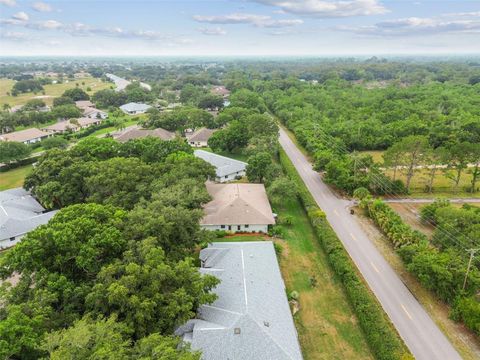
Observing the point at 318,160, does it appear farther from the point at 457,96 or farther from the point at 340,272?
the point at 457,96

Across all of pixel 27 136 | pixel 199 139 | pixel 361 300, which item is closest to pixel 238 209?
pixel 361 300

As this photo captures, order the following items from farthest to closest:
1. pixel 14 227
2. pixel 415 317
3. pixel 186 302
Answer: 1. pixel 14 227
2. pixel 415 317
3. pixel 186 302

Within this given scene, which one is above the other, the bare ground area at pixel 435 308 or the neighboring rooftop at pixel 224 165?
the neighboring rooftop at pixel 224 165

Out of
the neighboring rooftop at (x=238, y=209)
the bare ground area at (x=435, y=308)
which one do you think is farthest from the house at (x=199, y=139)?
the bare ground area at (x=435, y=308)

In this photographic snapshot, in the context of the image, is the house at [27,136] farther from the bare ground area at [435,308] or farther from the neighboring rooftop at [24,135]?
the bare ground area at [435,308]

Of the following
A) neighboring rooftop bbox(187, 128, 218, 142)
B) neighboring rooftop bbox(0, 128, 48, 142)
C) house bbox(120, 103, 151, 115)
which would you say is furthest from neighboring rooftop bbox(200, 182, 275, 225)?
house bbox(120, 103, 151, 115)

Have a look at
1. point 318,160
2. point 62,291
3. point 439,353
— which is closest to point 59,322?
point 62,291
